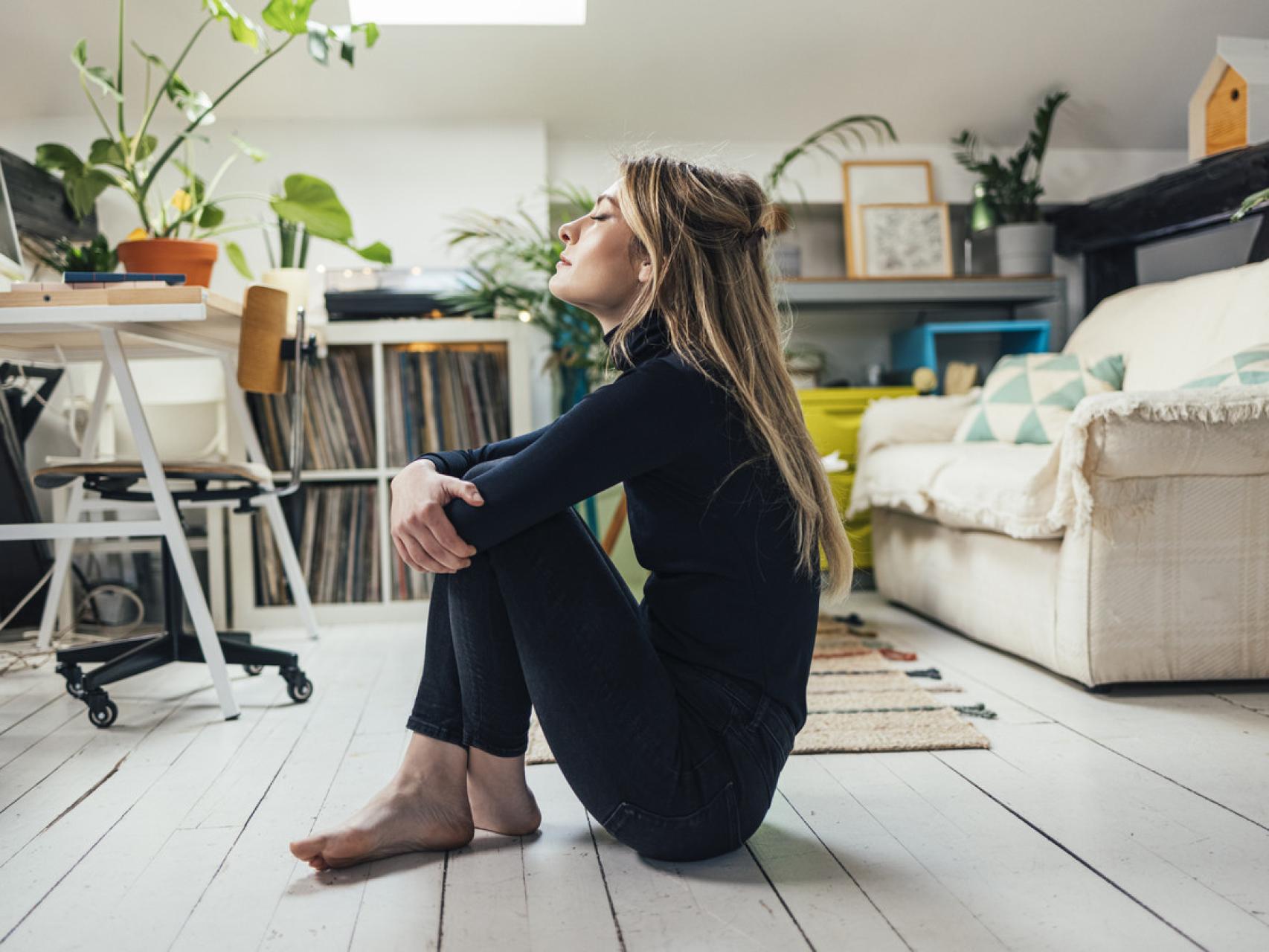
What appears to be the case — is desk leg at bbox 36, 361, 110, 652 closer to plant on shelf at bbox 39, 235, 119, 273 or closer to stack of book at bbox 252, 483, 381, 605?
plant on shelf at bbox 39, 235, 119, 273

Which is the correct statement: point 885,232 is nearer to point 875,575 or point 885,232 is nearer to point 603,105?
point 603,105

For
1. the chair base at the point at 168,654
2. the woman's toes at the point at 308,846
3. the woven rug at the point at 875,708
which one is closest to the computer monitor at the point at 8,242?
the chair base at the point at 168,654

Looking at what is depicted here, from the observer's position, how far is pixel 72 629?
9.81 feet

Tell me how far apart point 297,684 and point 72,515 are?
870 mm

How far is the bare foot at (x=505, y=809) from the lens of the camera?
132 cm

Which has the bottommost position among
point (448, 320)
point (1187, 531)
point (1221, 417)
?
point (1187, 531)

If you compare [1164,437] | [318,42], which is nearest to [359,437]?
[318,42]

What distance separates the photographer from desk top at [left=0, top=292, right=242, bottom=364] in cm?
193

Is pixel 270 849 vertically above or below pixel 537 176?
below

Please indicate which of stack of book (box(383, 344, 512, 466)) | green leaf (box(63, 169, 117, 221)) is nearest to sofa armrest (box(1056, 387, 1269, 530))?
stack of book (box(383, 344, 512, 466))

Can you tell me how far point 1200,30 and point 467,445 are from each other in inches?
112

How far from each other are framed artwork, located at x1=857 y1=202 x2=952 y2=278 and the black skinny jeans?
10.0 feet

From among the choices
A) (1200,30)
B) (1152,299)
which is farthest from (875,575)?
(1200,30)

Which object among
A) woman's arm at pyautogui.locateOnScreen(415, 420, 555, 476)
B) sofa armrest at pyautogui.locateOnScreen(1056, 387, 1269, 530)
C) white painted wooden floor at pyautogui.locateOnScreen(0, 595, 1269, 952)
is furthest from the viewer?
sofa armrest at pyautogui.locateOnScreen(1056, 387, 1269, 530)
